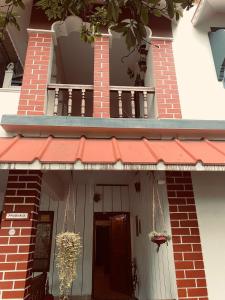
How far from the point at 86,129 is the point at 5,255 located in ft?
8.74

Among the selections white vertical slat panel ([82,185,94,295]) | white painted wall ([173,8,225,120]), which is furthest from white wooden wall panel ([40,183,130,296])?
white painted wall ([173,8,225,120])

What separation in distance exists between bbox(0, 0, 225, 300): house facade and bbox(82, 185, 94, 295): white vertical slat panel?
0.15 feet

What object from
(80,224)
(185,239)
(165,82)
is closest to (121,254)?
(80,224)

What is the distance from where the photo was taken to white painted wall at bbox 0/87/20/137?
5312mm

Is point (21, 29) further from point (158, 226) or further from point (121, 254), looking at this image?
point (121, 254)

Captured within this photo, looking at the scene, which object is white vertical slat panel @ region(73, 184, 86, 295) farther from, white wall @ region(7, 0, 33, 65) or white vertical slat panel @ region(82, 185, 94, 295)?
white wall @ region(7, 0, 33, 65)

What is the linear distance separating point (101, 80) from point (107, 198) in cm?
515

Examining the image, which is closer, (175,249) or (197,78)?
(175,249)

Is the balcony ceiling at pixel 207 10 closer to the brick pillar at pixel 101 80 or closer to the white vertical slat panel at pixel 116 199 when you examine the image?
the brick pillar at pixel 101 80

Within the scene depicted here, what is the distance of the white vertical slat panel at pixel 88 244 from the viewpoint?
28.3ft

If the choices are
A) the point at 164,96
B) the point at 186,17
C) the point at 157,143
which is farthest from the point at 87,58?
the point at 157,143

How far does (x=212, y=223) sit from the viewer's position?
4.78 metres

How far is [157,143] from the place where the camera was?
480 centimetres

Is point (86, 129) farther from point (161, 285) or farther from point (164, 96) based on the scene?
point (161, 285)
